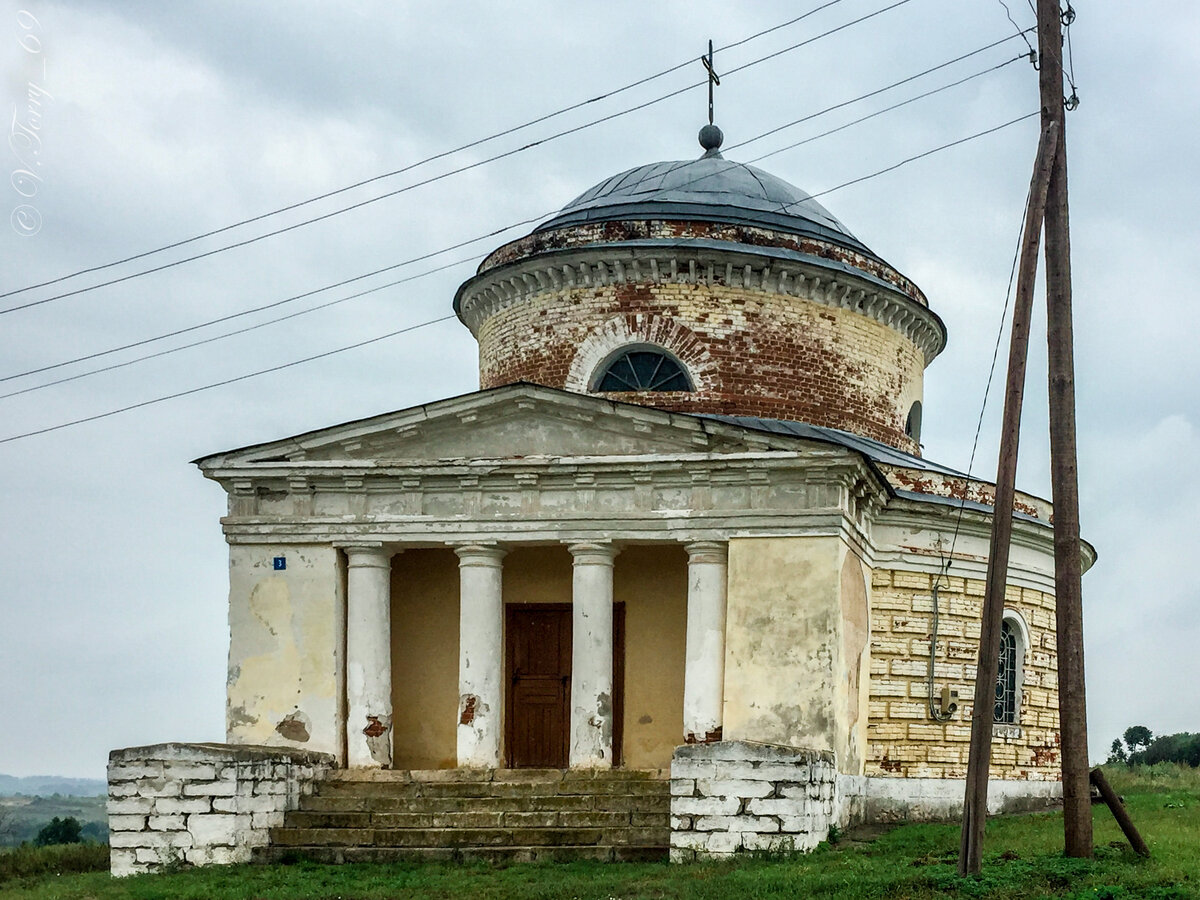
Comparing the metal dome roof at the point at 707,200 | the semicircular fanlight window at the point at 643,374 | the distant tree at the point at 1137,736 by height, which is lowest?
the distant tree at the point at 1137,736

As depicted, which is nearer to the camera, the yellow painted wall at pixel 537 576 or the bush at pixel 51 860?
the bush at pixel 51 860

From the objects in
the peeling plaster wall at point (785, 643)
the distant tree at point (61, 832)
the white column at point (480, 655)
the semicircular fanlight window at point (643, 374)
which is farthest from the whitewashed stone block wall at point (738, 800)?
the distant tree at point (61, 832)

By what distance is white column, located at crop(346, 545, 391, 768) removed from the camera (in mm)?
18312

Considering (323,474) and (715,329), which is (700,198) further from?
(323,474)

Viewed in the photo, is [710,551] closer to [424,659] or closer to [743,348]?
[424,659]

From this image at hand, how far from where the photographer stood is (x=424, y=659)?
20031 mm

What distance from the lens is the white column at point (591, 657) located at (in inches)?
699

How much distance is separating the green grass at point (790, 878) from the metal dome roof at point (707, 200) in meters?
9.65

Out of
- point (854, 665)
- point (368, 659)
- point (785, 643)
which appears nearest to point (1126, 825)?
point (785, 643)

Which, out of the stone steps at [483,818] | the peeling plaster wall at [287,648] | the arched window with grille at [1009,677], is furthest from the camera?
the arched window with grille at [1009,677]

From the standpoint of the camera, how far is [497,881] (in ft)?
47.5

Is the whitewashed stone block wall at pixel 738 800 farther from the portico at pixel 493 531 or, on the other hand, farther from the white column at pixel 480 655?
the white column at pixel 480 655

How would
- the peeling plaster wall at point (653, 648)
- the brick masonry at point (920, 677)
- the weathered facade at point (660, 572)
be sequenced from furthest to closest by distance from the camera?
the brick masonry at point (920, 677) < the peeling plaster wall at point (653, 648) < the weathered facade at point (660, 572)

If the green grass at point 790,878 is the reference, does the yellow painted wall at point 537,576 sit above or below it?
above
